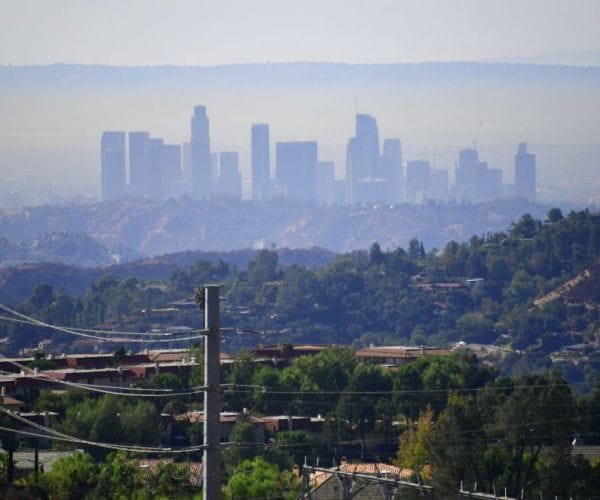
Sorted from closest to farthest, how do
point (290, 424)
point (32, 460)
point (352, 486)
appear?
point (352, 486), point (32, 460), point (290, 424)

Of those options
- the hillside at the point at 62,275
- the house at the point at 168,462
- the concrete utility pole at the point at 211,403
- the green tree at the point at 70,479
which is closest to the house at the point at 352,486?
the green tree at the point at 70,479

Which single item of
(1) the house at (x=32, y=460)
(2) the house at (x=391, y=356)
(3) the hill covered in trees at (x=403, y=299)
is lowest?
(1) the house at (x=32, y=460)

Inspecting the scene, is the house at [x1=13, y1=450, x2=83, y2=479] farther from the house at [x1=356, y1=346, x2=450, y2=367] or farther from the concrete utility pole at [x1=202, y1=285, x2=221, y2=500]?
the house at [x1=356, y1=346, x2=450, y2=367]

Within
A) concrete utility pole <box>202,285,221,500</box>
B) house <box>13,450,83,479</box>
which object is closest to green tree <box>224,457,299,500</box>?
Result: house <box>13,450,83,479</box>

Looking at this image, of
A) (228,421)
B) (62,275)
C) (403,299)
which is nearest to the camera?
(228,421)

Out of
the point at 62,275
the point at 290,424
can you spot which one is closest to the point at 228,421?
the point at 290,424

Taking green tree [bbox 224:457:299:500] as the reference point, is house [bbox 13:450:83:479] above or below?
above

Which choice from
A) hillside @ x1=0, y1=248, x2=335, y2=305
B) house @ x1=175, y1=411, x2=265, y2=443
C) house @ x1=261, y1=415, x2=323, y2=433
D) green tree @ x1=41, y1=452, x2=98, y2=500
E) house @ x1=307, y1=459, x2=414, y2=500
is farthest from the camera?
hillside @ x1=0, y1=248, x2=335, y2=305

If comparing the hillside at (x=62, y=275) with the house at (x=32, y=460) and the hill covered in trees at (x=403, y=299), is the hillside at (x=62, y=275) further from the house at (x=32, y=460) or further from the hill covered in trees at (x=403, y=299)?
the house at (x=32, y=460)

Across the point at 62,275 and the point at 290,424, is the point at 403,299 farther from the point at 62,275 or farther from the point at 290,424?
the point at 290,424
